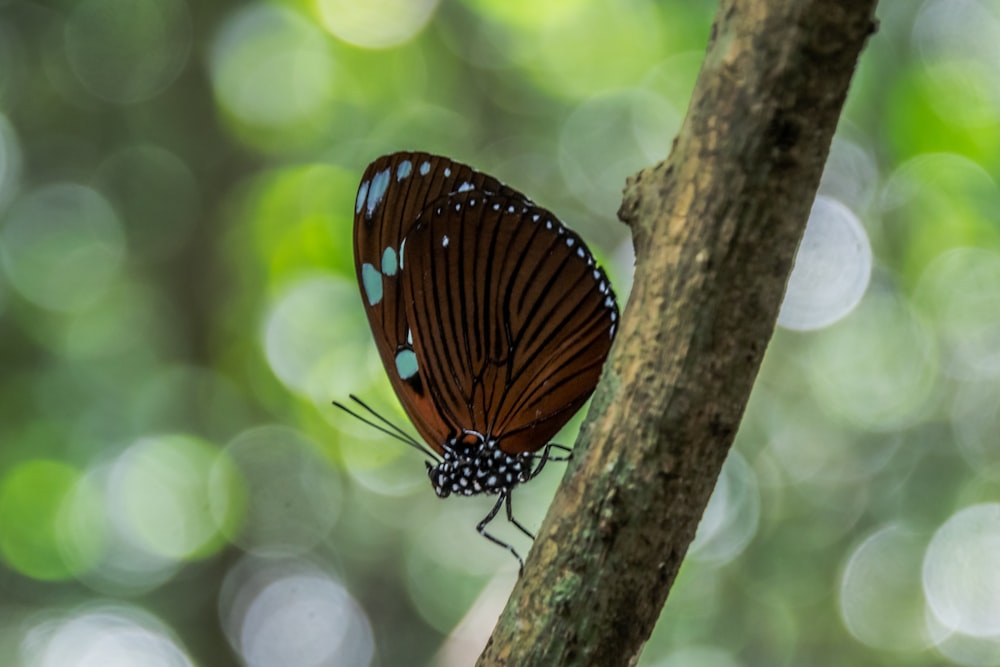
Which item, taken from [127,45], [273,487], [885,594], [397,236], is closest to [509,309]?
[397,236]

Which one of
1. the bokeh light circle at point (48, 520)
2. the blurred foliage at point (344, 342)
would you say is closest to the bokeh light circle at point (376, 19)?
the blurred foliage at point (344, 342)

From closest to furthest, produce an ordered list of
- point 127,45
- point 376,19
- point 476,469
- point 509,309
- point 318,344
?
1. point 509,309
2. point 476,469
3. point 376,19
4. point 318,344
5. point 127,45

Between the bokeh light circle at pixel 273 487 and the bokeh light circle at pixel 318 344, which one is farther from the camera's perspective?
the bokeh light circle at pixel 273 487

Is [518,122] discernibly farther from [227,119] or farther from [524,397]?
[524,397]

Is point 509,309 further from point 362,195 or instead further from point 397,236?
point 362,195

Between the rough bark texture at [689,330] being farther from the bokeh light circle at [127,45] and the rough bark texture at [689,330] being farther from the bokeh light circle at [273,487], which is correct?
the bokeh light circle at [127,45]

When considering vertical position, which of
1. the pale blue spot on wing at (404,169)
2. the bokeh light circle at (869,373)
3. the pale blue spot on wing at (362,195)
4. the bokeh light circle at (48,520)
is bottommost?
the bokeh light circle at (48,520)

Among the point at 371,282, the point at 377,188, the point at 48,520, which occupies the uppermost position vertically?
the point at 377,188

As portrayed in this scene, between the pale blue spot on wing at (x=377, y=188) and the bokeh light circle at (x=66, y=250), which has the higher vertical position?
the bokeh light circle at (x=66, y=250)
